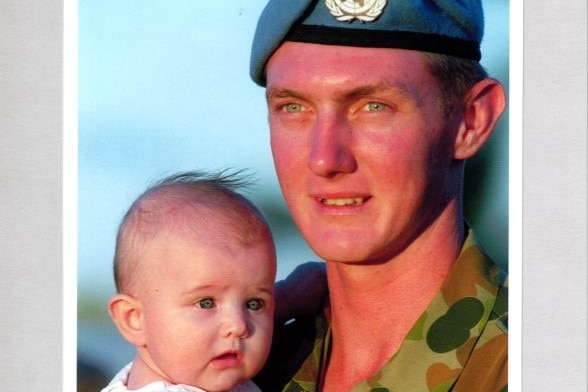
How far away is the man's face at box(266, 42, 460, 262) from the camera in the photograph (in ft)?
11.0

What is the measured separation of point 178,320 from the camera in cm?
341

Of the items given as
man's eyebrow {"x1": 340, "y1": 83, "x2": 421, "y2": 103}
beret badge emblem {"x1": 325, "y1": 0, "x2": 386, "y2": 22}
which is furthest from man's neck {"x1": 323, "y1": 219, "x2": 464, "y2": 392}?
beret badge emblem {"x1": 325, "y1": 0, "x2": 386, "y2": 22}

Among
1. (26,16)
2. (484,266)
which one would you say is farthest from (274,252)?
(26,16)

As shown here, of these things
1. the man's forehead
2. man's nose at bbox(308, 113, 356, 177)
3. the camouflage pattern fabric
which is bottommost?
the camouflage pattern fabric

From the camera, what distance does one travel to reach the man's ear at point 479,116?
339 cm

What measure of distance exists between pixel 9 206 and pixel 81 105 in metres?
0.42

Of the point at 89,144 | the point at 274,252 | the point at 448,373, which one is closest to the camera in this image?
the point at 448,373

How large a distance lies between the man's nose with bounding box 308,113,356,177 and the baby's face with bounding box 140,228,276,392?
12.8 inches

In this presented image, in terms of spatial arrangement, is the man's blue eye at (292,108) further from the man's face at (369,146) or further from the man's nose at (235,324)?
the man's nose at (235,324)

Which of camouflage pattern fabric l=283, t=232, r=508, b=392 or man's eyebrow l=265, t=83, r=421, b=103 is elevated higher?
man's eyebrow l=265, t=83, r=421, b=103

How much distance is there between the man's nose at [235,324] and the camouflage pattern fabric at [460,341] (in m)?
0.38

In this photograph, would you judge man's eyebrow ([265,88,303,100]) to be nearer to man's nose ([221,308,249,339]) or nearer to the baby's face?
the baby's face

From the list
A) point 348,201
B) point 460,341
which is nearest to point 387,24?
point 348,201

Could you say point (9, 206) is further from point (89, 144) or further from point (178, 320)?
point (178, 320)
